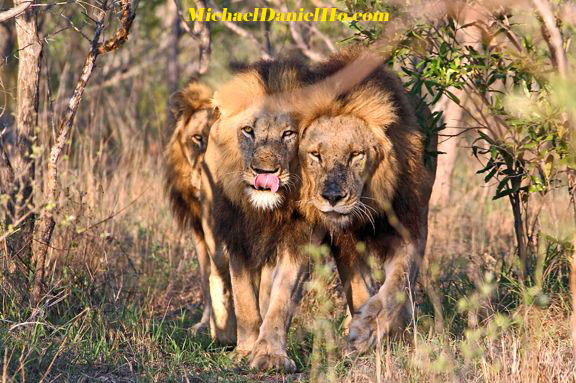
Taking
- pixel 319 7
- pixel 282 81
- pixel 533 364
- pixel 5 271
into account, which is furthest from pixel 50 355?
pixel 319 7

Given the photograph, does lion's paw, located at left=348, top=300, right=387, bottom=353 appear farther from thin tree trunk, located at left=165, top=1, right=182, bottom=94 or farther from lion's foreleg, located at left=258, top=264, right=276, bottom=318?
thin tree trunk, located at left=165, top=1, right=182, bottom=94

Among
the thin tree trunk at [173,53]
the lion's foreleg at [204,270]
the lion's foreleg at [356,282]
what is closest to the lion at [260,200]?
the lion's foreleg at [356,282]

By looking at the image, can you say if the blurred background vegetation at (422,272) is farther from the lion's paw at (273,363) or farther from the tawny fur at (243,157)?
the tawny fur at (243,157)

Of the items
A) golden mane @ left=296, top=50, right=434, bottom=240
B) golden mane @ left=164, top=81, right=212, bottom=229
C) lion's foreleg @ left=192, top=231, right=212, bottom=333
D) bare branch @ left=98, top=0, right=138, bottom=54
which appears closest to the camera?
golden mane @ left=296, top=50, right=434, bottom=240

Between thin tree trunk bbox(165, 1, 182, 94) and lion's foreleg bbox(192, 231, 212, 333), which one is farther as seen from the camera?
thin tree trunk bbox(165, 1, 182, 94)

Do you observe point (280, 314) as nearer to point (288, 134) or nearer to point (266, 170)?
point (266, 170)

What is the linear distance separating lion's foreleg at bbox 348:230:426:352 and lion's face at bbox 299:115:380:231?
1.21 ft

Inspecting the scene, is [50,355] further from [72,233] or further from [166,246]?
[166,246]

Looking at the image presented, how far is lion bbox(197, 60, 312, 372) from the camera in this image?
453 centimetres

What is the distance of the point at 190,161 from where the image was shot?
596cm

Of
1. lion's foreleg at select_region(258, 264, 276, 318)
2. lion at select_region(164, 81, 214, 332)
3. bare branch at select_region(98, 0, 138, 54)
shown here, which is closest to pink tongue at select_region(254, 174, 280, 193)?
lion's foreleg at select_region(258, 264, 276, 318)

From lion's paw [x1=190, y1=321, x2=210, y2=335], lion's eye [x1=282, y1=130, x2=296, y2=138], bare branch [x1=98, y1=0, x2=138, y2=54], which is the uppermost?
bare branch [x1=98, y1=0, x2=138, y2=54]

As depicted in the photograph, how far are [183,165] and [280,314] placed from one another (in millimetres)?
1591

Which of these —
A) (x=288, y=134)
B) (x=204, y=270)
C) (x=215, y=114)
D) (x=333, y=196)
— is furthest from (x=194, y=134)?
(x=333, y=196)
